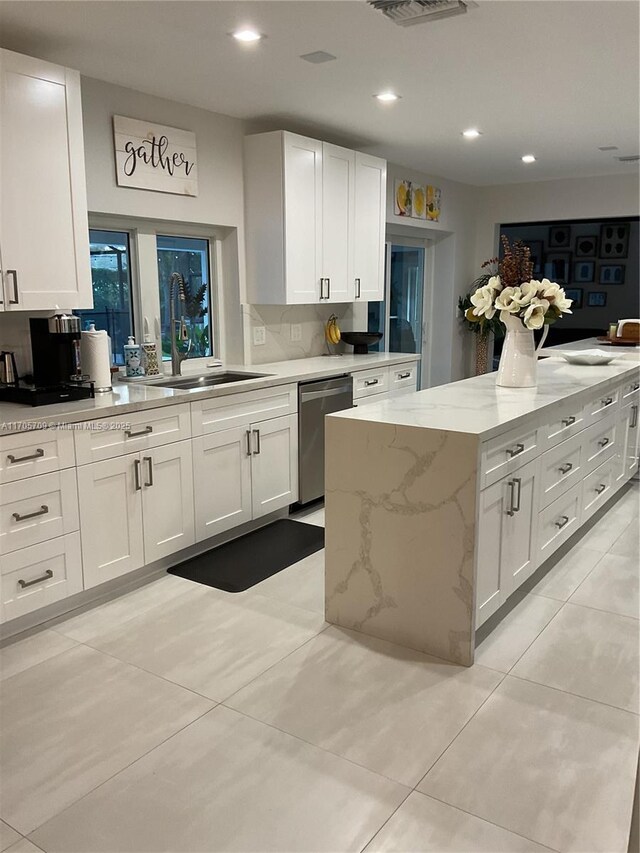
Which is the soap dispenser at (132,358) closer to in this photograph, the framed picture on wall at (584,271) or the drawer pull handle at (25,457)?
the drawer pull handle at (25,457)

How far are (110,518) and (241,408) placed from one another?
103cm

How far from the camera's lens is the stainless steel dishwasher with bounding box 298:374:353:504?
4.46m

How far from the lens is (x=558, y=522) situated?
3.57m

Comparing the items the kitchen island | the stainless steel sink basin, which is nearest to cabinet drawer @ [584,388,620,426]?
the kitchen island

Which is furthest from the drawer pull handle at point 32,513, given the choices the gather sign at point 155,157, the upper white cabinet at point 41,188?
the gather sign at point 155,157

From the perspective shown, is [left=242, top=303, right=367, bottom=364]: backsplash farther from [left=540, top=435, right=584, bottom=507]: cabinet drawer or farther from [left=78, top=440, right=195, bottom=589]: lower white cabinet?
[left=540, top=435, right=584, bottom=507]: cabinet drawer

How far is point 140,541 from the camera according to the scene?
3416 millimetres

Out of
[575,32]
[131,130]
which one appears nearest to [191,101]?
[131,130]

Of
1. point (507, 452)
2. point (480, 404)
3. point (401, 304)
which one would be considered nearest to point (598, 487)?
point (480, 404)

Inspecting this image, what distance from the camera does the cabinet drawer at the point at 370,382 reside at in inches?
193

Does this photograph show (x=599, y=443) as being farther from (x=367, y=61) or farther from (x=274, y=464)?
(x=367, y=61)

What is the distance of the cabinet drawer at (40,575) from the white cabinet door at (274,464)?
127cm

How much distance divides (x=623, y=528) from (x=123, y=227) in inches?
136

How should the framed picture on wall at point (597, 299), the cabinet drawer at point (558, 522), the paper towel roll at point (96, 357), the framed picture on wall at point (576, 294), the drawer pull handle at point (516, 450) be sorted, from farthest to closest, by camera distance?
the framed picture on wall at point (576, 294) → the framed picture on wall at point (597, 299) → the paper towel roll at point (96, 357) → the cabinet drawer at point (558, 522) → the drawer pull handle at point (516, 450)
